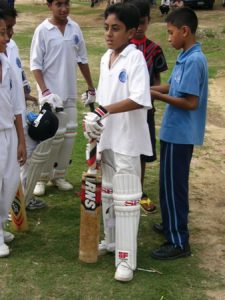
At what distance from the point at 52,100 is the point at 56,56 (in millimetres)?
451

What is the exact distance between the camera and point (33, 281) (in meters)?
3.57

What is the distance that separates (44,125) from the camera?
4246mm

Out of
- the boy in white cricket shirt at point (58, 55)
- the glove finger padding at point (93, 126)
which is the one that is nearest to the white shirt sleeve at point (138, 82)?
the glove finger padding at point (93, 126)

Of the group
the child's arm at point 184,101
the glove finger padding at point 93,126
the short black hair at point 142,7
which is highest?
the short black hair at point 142,7

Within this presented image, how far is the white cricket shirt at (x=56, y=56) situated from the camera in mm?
4715

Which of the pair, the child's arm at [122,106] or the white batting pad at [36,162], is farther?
the white batting pad at [36,162]

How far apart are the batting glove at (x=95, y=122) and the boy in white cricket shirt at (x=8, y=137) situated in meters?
0.65

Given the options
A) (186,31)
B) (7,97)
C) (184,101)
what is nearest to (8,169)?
(7,97)

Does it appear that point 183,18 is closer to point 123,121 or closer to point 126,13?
point 126,13

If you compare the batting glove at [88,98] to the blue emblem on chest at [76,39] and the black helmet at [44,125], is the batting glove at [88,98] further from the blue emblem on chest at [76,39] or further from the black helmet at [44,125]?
the black helmet at [44,125]

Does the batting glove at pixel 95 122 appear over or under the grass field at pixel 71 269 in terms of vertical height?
over

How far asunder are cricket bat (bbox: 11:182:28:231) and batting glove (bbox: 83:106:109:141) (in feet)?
3.43

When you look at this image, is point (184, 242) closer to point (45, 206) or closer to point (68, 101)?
point (45, 206)

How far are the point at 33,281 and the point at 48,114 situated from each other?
137 cm
